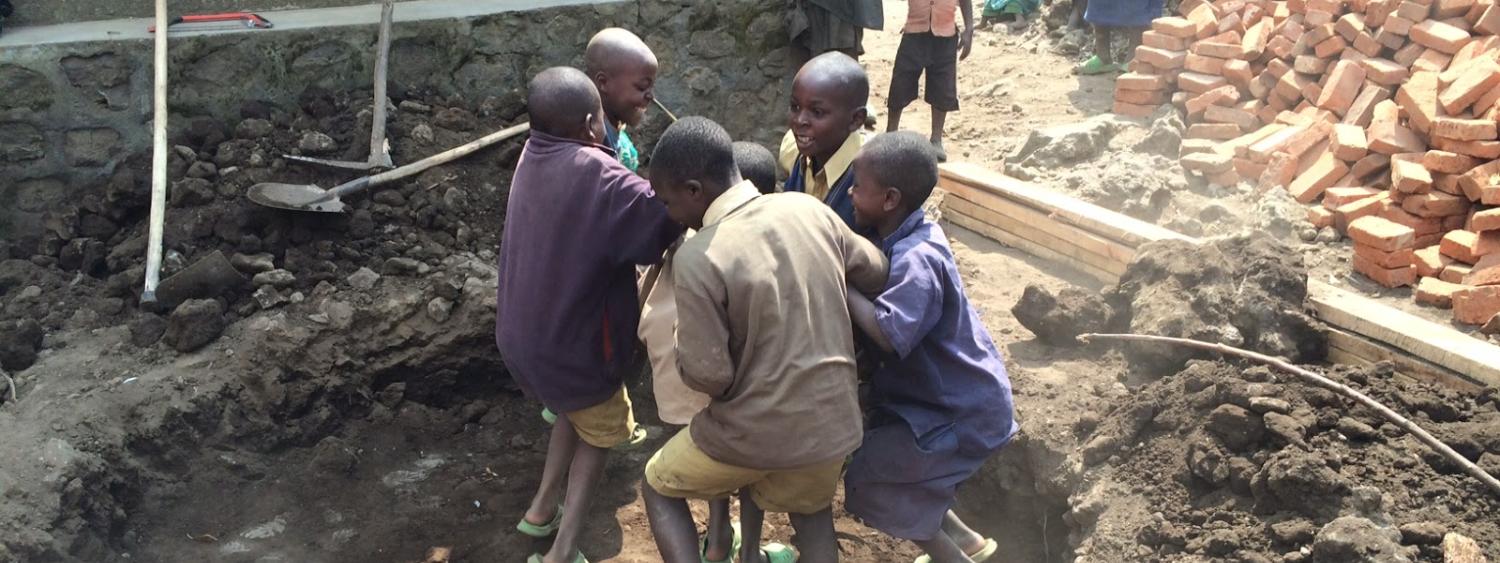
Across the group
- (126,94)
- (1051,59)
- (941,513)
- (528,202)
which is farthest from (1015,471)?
(1051,59)

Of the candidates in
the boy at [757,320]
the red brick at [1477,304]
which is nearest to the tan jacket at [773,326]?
the boy at [757,320]

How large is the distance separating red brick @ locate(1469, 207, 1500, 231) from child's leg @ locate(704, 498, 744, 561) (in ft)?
11.4

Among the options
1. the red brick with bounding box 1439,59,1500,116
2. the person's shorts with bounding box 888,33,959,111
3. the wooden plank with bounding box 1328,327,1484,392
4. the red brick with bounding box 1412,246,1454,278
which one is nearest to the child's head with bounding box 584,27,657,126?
the wooden plank with bounding box 1328,327,1484,392

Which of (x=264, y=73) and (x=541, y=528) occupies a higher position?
(x=264, y=73)

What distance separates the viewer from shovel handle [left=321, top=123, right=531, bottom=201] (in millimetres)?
4613

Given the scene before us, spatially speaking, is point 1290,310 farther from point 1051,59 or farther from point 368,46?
point 1051,59

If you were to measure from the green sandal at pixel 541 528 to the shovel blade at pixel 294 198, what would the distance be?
1.68 meters

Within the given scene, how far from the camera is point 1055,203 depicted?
511cm

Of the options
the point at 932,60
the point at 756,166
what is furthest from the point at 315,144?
the point at 932,60

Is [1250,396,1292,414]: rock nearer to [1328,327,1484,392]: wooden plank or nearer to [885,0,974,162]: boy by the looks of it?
[1328,327,1484,392]: wooden plank

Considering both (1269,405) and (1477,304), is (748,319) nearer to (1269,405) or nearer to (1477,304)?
(1269,405)

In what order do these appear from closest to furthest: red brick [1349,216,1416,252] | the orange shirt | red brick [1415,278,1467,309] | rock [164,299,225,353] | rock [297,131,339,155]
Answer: rock [164,299,225,353] → red brick [1415,278,1467,309] → red brick [1349,216,1416,252] → rock [297,131,339,155] → the orange shirt

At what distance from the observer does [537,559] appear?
3.51 meters

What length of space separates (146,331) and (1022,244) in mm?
3730
